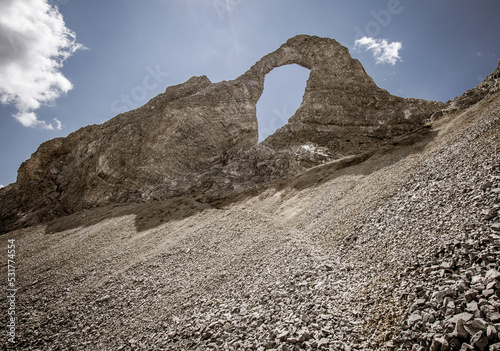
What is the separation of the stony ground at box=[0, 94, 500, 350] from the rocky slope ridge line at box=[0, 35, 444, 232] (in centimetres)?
1041

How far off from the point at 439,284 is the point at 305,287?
3.36 m

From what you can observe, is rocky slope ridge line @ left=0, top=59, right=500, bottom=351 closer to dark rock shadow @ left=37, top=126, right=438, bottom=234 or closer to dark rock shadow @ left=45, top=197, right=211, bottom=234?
dark rock shadow @ left=37, top=126, right=438, bottom=234

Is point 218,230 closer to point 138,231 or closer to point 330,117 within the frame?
point 138,231

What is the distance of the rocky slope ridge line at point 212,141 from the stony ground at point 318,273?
410 inches

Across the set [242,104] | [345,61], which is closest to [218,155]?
[242,104]

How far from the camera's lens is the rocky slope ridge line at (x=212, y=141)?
27.5 m

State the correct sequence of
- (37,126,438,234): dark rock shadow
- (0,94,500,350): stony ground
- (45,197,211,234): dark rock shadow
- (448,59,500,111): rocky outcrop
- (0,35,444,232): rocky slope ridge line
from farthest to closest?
1. (0,35,444,232): rocky slope ridge line
2. (45,197,211,234): dark rock shadow
3. (448,59,500,111): rocky outcrop
4. (37,126,438,234): dark rock shadow
5. (0,94,500,350): stony ground

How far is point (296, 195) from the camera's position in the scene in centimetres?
1881

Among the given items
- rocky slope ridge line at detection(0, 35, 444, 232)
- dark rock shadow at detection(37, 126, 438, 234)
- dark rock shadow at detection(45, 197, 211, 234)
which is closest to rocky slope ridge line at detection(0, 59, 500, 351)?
dark rock shadow at detection(37, 126, 438, 234)

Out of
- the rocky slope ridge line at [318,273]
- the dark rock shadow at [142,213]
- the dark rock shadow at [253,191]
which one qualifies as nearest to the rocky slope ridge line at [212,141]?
the dark rock shadow at [253,191]

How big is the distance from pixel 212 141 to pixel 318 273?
93.6 feet

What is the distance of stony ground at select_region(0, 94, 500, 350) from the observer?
197 inches

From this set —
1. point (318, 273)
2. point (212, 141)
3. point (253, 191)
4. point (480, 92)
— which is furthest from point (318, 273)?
point (212, 141)

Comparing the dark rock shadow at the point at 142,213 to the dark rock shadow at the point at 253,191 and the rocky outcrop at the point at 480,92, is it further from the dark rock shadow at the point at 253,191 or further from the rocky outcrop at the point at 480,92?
the rocky outcrop at the point at 480,92
